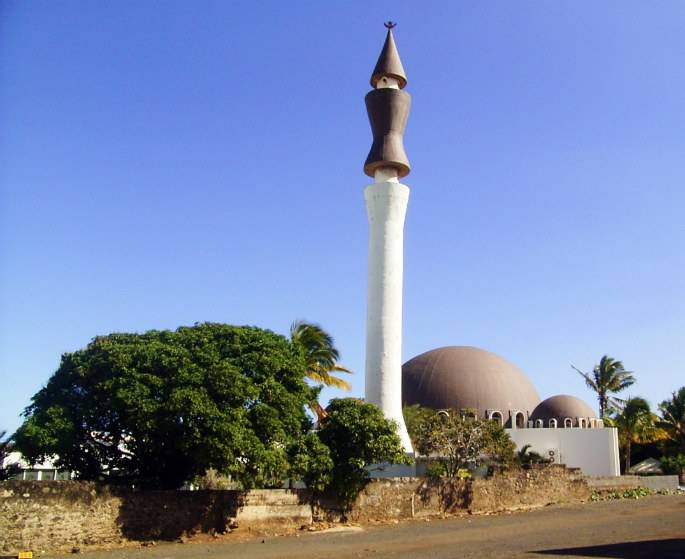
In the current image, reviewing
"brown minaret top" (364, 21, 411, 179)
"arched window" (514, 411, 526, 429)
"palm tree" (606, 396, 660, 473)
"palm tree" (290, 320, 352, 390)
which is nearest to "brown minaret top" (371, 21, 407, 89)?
"brown minaret top" (364, 21, 411, 179)

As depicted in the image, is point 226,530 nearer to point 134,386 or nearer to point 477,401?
point 134,386

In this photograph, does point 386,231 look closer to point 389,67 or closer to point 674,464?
point 389,67

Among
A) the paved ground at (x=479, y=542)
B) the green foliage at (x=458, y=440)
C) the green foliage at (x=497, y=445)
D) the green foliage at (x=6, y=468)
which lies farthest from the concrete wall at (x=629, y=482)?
the green foliage at (x=6, y=468)

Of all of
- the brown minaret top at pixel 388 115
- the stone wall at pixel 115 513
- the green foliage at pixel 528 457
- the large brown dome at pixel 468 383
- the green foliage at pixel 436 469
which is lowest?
the stone wall at pixel 115 513

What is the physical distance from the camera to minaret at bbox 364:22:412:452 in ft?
101

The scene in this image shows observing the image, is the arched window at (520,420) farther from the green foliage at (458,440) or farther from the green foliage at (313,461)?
the green foliage at (313,461)

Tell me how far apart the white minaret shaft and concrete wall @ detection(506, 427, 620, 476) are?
14.4 m

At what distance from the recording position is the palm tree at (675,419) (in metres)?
49.9

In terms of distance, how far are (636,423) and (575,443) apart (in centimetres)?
787

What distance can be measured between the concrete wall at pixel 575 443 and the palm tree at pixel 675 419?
949 cm

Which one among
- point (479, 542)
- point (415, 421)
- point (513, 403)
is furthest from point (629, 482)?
point (479, 542)

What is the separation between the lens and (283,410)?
68.4ft

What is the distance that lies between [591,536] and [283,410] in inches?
338

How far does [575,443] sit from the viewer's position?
4303cm
